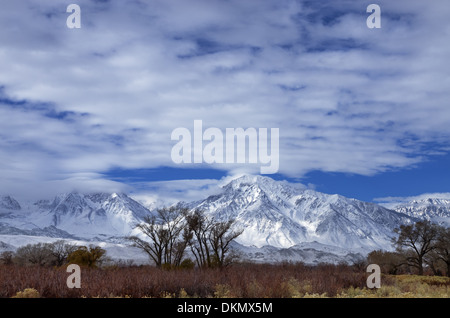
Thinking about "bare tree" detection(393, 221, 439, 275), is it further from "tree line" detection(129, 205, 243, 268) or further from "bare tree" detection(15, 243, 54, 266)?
"bare tree" detection(15, 243, 54, 266)

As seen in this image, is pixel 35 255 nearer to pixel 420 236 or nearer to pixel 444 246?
pixel 420 236

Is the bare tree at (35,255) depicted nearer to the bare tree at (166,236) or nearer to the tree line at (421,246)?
the bare tree at (166,236)

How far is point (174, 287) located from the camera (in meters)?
19.5

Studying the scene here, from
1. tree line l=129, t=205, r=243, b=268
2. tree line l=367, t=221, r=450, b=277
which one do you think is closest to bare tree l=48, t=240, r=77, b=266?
tree line l=129, t=205, r=243, b=268

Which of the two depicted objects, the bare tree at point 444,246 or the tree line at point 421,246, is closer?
the bare tree at point 444,246

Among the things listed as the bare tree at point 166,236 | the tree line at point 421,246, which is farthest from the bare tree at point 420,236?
the bare tree at point 166,236

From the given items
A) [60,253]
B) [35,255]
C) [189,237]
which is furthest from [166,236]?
[35,255]

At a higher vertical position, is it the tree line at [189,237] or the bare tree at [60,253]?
the tree line at [189,237]

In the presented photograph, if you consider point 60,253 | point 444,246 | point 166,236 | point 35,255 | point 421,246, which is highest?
point 166,236
